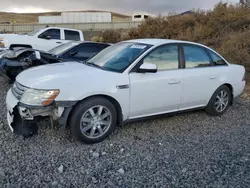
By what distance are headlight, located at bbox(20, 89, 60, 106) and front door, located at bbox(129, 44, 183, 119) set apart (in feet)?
3.89

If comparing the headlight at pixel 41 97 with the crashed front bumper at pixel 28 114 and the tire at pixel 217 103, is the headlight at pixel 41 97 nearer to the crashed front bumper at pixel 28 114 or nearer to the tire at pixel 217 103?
the crashed front bumper at pixel 28 114

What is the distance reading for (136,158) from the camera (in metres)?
3.10

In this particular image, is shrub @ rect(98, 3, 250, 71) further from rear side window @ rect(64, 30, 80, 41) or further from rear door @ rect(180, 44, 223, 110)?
rear side window @ rect(64, 30, 80, 41)

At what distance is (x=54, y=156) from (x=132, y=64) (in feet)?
5.86

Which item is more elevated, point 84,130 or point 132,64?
point 132,64

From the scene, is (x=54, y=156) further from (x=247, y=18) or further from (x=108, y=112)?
(x=247, y=18)

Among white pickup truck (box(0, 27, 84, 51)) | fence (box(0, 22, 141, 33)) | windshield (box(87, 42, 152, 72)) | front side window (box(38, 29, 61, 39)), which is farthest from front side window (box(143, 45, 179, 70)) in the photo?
fence (box(0, 22, 141, 33))

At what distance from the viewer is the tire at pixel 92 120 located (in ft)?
10.6

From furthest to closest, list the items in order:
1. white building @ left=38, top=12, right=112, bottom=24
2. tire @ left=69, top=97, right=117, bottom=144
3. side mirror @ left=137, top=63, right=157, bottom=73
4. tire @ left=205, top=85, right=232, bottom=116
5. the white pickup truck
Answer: white building @ left=38, top=12, right=112, bottom=24 → the white pickup truck → tire @ left=205, top=85, right=232, bottom=116 → side mirror @ left=137, top=63, right=157, bottom=73 → tire @ left=69, top=97, right=117, bottom=144

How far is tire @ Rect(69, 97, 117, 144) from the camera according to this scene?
3.24 meters

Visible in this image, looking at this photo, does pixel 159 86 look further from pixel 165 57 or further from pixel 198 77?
pixel 198 77

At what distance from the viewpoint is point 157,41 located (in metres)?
4.16

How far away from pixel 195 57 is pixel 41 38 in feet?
25.5

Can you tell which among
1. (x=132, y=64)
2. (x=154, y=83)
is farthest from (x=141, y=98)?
(x=132, y=64)
